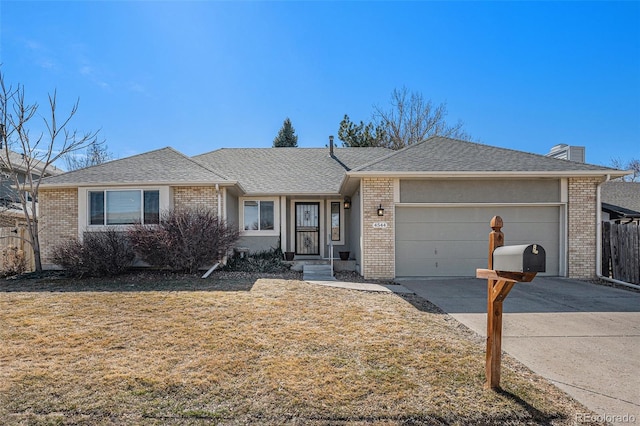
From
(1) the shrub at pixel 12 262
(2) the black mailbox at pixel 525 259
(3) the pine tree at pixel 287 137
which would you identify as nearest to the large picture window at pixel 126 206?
(1) the shrub at pixel 12 262

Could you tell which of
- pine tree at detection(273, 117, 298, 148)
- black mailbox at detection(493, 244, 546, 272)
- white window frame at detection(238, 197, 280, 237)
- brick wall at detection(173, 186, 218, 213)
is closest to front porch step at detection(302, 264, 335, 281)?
white window frame at detection(238, 197, 280, 237)

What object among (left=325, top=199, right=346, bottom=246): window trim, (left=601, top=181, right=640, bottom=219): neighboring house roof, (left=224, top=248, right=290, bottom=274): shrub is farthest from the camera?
(left=601, top=181, right=640, bottom=219): neighboring house roof

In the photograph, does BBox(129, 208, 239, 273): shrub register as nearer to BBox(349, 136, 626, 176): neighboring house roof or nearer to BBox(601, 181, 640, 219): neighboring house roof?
BBox(349, 136, 626, 176): neighboring house roof

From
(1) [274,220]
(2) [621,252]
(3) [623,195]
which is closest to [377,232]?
(1) [274,220]

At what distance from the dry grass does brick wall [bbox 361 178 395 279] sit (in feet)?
11.6

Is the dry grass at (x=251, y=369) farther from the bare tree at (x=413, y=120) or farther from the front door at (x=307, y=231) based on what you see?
the bare tree at (x=413, y=120)

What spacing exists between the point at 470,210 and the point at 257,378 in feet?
28.2

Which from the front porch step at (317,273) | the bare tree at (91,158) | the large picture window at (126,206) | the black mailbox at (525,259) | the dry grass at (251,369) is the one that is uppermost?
the bare tree at (91,158)

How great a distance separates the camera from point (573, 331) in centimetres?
507

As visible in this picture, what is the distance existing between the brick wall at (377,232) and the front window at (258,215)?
4.37 m

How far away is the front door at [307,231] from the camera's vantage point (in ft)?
43.6

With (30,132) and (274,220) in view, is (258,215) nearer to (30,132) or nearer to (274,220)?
(274,220)

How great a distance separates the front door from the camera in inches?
523

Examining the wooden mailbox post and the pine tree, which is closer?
the wooden mailbox post
